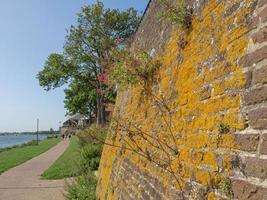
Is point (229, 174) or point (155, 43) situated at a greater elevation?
point (155, 43)

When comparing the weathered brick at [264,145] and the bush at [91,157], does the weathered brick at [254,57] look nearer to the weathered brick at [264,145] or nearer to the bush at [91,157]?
the weathered brick at [264,145]

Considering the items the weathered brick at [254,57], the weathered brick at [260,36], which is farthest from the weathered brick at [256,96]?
the weathered brick at [260,36]

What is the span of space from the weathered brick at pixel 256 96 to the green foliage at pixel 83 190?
6768 mm

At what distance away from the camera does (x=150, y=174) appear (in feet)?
15.1

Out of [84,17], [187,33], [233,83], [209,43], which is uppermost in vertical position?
[84,17]

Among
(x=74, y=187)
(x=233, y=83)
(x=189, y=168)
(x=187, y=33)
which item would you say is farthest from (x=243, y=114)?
(x=74, y=187)

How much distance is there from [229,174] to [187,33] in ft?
6.99

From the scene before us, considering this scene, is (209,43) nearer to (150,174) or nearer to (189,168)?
(189,168)

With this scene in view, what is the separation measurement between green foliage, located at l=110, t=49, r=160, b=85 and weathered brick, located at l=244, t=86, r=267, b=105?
287 cm

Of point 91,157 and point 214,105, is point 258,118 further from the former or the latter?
point 91,157

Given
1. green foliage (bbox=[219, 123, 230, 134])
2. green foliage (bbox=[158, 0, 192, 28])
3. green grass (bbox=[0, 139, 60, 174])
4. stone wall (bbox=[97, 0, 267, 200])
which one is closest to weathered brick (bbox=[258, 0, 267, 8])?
stone wall (bbox=[97, 0, 267, 200])

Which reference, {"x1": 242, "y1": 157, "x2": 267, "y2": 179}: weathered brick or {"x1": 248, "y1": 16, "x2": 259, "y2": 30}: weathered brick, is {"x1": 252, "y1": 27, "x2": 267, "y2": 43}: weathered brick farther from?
{"x1": 242, "y1": 157, "x2": 267, "y2": 179}: weathered brick

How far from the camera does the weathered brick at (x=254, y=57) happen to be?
240 cm

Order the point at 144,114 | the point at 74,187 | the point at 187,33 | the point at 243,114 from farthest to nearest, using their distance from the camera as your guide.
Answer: the point at 74,187
the point at 144,114
the point at 187,33
the point at 243,114
